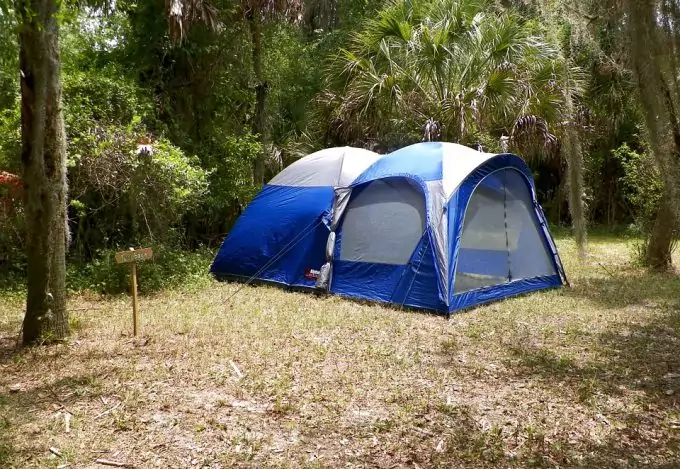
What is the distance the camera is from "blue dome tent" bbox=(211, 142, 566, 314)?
6984 mm

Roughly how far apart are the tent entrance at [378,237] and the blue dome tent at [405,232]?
0.01 meters

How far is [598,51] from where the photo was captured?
5.21 metres

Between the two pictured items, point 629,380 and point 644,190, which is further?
point 644,190

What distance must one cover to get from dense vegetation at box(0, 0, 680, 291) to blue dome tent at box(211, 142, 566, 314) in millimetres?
852

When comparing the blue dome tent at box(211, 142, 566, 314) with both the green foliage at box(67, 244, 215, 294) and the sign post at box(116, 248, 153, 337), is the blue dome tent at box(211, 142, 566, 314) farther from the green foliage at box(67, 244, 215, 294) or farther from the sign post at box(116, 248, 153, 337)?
the sign post at box(116, 248, 153, 337)

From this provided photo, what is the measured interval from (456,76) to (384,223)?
4.26 meters

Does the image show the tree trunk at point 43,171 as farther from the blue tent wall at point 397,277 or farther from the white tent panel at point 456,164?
the white tent panel at point 456,164

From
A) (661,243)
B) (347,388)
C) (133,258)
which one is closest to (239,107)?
(133,258)

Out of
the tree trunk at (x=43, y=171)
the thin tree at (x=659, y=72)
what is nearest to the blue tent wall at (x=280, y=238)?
the tree trunk at (x=43, y=171)

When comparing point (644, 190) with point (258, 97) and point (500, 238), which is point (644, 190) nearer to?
point (500, 238)

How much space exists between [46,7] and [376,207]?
409 cm

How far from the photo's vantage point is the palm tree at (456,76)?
10.5 metres

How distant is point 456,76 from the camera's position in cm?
→ 1058

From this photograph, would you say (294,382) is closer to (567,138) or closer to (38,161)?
(38,161)
